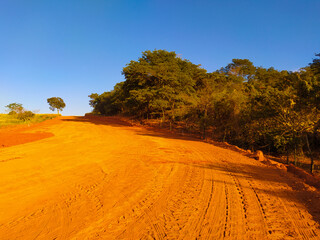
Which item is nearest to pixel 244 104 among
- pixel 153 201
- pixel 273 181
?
pixel 273 181

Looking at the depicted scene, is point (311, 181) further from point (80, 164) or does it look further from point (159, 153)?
point (80, 164)

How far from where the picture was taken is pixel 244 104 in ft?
48.1

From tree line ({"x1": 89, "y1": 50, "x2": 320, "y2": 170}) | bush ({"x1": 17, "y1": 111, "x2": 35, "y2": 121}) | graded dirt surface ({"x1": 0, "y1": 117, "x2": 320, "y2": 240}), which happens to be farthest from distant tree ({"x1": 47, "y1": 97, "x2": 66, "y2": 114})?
graded dirt surface ({"x1": 0, "y1": 117, "x2": 320, "y2": 240})

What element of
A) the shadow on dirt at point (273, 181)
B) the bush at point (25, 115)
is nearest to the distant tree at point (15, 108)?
the bush at point (25, 115)

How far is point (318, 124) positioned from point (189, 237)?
33.6 ft

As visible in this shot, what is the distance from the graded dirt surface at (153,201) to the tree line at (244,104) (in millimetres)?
4892

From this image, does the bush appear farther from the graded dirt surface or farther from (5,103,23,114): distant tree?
the graded dirt surface

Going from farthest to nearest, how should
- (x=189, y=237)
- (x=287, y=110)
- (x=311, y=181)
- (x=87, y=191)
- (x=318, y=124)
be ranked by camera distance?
(x=287, y=110) → (x=318, y=124) → (x=311, y=181) → (x=87, y=191) → (x=189, y=237)

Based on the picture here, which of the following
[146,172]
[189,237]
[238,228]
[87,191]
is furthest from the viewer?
[146,172]

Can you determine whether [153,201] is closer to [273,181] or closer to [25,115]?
[273,181]

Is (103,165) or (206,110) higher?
(206,110)

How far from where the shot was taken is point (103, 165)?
25.8 feet

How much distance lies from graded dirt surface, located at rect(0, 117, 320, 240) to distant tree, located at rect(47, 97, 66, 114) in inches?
2657

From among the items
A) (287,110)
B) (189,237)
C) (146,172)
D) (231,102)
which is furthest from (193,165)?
(231,102)
